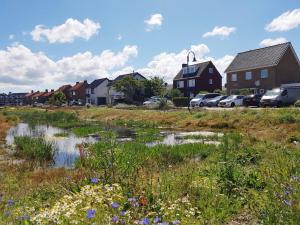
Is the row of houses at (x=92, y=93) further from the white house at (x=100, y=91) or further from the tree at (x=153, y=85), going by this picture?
the tree at (x=153, y=85)

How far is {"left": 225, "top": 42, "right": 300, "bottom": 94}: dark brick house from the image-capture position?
180 ft

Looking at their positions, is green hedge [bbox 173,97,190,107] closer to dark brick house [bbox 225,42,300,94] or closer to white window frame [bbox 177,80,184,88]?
dark brick house [bbox 225,42,300,94]

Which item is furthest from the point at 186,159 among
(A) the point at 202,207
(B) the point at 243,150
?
(A) the point at 202,207

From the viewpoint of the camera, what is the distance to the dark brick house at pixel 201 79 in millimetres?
75188

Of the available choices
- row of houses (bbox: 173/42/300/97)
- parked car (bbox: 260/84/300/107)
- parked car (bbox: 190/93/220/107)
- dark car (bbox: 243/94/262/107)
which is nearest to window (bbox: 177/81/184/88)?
row of houses (bbox: 173/42/300/97)

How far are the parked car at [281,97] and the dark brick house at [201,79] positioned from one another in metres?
37.7

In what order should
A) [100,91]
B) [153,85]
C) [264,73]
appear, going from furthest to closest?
[100,91] < [153,85] < [264,73]

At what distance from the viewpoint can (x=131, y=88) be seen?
229ft

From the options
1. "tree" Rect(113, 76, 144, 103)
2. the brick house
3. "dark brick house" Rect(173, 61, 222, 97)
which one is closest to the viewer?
"tree" Rect(113, 76, 144, 103)

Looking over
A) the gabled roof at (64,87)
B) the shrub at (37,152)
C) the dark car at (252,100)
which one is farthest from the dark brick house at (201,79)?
the shrub at (37,152)

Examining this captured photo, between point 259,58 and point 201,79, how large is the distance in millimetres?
18201

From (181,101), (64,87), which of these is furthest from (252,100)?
Answer: (64,87)

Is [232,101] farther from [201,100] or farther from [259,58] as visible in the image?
[259,58]

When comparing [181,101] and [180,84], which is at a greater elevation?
[180,84]
